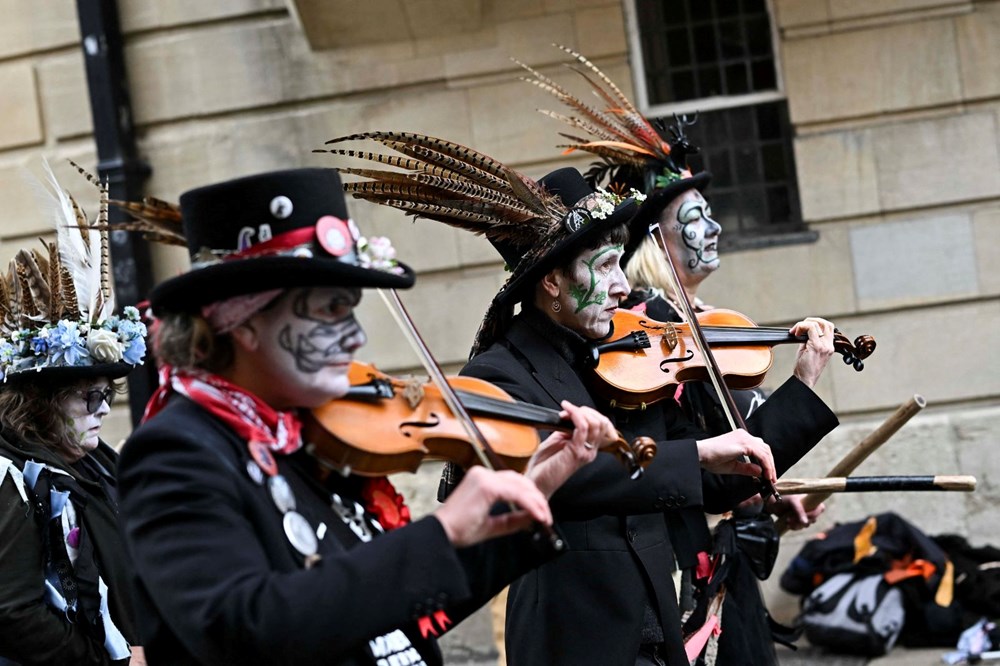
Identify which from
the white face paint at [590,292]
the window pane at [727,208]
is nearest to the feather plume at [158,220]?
the white face paint at [590,292]

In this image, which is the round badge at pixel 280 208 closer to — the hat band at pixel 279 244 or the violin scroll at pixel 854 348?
the hat band at pixel 279 244

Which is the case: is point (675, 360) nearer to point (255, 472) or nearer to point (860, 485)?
point (860, 485)

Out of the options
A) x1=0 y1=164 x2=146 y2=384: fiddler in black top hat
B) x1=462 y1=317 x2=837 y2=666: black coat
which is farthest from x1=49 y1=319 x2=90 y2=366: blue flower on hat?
x1=462 y1=317 x2=837 y2=666: black coat

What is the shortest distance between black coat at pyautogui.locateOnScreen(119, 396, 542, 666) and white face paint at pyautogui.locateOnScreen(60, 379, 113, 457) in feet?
5.79

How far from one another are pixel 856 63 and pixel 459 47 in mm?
2222

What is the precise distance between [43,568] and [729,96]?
5363 mm

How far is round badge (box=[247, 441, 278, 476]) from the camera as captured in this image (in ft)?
7.55

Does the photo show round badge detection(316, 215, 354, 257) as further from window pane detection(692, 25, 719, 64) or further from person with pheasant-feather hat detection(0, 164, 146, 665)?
window pane detection(692, 25, 719, 64)

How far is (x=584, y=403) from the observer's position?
3668 mm

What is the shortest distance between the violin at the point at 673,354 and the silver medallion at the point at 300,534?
5.19ft

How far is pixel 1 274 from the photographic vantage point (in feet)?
13.8

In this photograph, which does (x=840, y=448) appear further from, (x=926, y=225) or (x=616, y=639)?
(x=616, y=639)

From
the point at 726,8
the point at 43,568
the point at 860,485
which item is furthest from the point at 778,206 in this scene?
the point at 43,568

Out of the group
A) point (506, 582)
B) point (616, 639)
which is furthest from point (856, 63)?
point (506, 582)
